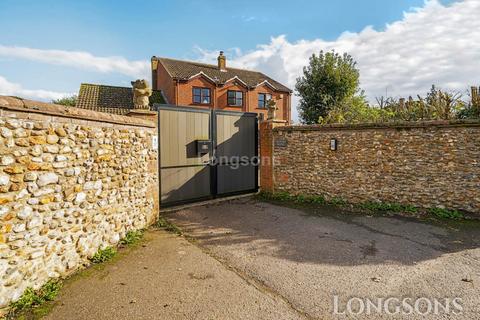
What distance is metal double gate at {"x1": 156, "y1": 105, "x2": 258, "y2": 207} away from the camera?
6520 millimetres

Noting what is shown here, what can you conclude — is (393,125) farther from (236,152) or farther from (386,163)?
(236,152)

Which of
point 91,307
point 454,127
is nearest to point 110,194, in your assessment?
point 91,307

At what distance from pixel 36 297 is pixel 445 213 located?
7.29m

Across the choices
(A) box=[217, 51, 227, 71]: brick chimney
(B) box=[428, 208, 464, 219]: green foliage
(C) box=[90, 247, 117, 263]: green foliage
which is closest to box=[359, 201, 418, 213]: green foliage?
(B) box=[428, 208, 464, 219]: green foliage

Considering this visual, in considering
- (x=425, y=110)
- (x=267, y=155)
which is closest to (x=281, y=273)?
(x=267, y=155)

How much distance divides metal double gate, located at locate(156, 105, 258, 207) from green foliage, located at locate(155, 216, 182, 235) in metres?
0.85

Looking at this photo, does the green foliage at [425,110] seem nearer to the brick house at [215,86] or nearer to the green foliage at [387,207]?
the green foliage at [387,207]

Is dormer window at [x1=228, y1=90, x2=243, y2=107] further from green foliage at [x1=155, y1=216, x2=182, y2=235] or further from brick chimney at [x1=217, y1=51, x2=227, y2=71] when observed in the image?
green foliage at [x1=155, y1=216, x2=182, y2=235]

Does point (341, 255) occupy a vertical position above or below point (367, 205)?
below

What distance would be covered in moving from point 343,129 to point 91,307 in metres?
6.34

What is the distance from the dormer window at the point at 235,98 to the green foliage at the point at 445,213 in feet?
60.4

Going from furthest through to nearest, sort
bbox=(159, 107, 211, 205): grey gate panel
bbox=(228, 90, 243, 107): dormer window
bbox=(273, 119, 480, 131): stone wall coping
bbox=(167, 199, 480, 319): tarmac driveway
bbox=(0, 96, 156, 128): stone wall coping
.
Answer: bbox=(228, 90, 243, 107): dormer window
bbox=(159, 107, 211, 205): grey gate panel
bbox=(273, 119, 480, 131): stone wall coping
bbox=(167, 199, 480, 319): tarmac driveway
bbox=(0, 96, 156, 128): stone wall coping

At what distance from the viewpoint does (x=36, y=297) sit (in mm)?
2857

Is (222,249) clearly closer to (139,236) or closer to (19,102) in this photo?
(139,236)
